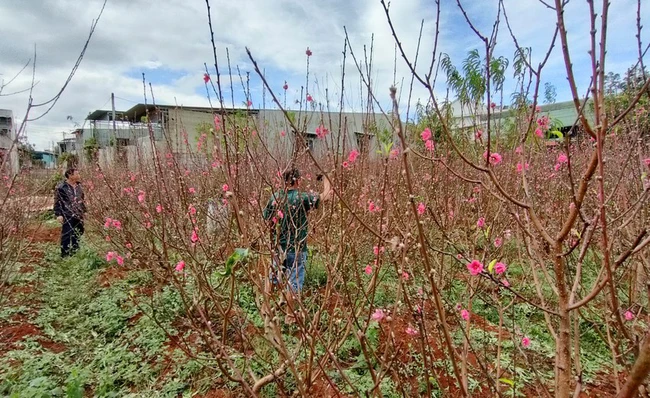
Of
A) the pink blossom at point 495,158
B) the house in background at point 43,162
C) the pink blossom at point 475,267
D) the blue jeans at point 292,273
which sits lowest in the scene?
the blue jeans at point 292,273

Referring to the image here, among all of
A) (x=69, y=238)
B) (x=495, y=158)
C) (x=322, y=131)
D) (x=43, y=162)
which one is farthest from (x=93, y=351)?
(x=43, y=162)

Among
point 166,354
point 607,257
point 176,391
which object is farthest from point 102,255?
point 607,257

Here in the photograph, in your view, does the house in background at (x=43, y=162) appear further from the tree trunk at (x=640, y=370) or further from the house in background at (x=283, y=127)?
the tree trunk at (x=640, y=370)

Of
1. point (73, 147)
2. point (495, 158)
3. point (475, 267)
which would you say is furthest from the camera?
point (73, 147)

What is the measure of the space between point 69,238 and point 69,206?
75 centimetres

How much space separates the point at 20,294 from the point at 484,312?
5.49 metres

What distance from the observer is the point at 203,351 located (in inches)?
128

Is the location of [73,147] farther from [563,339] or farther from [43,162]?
[563,339]

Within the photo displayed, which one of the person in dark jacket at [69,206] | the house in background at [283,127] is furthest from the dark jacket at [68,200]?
the house in background at [283,127]

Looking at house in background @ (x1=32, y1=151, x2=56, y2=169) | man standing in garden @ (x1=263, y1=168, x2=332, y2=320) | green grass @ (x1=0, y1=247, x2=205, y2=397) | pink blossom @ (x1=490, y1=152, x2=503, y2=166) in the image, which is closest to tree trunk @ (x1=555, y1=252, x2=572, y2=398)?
man standing in garden @ (x1=263, y1=168, x2=332, y2=320)

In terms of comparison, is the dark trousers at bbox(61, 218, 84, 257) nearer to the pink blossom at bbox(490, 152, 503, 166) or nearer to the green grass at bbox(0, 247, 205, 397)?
the green grass at bbox(0, 247, 205, 397)

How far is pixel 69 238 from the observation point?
662cm

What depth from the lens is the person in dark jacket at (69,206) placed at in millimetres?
6270

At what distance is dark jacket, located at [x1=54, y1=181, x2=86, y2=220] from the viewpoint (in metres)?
6.25
